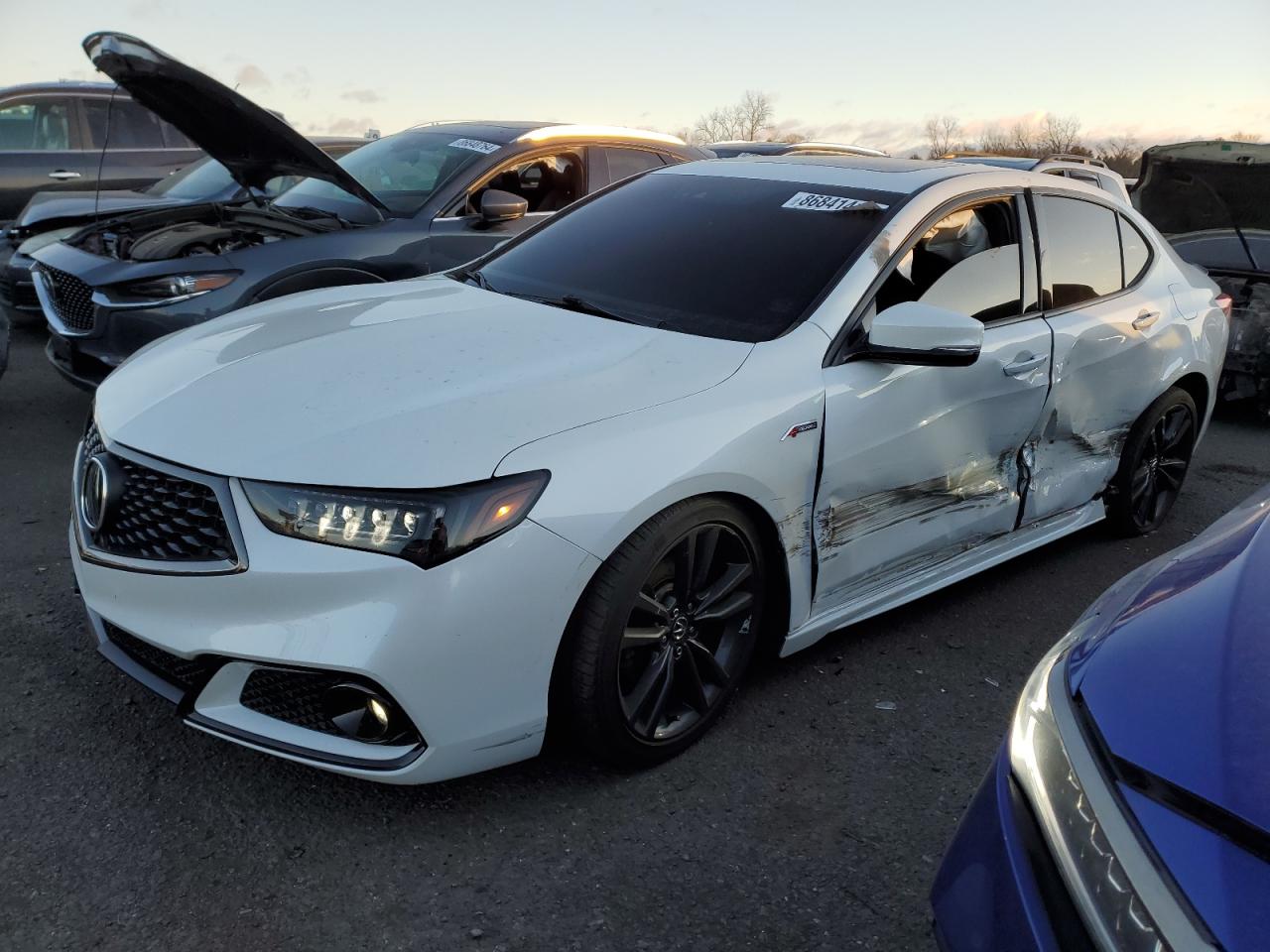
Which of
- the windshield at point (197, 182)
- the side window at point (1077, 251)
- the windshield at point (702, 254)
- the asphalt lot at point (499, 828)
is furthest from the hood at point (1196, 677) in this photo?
the windshield at point (197, 182)

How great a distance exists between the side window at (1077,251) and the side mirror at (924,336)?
3.08ft

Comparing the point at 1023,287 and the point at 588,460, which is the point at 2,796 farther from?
the point at 1023,287

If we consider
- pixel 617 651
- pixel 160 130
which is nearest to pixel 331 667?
pixel 617 651

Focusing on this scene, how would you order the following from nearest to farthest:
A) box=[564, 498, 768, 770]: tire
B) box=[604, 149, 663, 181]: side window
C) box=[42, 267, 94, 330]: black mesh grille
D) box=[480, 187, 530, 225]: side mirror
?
box=[564, 498, 768, 770]: tire, box=[42, 267, 94, 330]: black mesh grille, box=[480, 187, 530, 225]: side mirror, box=[604, 149, 663, 181]: side window

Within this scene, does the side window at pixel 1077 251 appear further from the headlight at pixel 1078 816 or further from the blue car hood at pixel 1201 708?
the headlight at pixel 1078 816

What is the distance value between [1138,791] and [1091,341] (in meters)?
2.83

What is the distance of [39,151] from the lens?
9.32 meters

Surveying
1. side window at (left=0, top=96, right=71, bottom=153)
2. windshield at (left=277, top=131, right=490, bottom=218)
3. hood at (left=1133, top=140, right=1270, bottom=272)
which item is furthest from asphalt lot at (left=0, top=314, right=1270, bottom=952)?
side window at (left=0, top=96, right=71, bottom=153)

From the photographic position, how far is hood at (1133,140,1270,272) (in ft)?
22.2

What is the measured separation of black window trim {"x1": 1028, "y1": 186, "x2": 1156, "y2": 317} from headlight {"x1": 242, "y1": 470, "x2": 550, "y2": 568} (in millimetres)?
2327

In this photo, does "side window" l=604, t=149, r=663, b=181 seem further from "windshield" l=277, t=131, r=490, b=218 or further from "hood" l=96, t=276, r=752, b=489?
"hood" l=96, t=276, r=752, b=489

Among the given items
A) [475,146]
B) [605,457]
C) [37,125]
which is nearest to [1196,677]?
[605,457]

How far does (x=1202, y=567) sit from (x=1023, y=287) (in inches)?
78.8

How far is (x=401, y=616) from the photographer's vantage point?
89.3 inches
